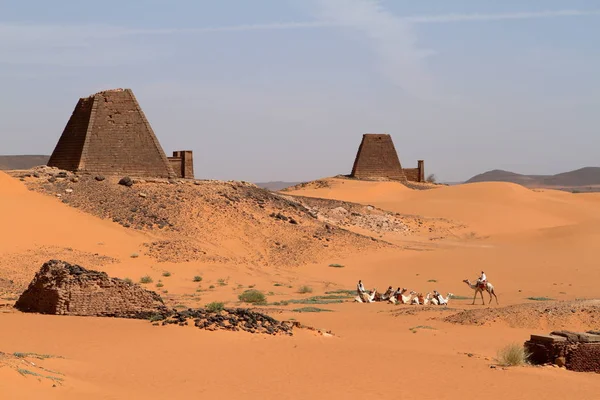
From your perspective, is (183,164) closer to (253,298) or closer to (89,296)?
(253,298)

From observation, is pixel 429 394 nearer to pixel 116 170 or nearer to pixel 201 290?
pixel 201 290

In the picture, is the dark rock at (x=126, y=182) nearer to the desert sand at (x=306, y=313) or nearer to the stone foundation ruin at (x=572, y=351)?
the desert sand at (x=306, y=313)

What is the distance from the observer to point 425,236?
4206 cm

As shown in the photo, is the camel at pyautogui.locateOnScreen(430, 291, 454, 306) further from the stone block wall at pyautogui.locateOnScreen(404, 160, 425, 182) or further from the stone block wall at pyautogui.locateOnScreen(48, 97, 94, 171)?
the stone block wall at pyautogui.locateOnScreen(404, 160, 425, 182)

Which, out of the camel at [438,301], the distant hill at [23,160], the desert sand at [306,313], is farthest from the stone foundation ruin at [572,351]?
the distant hill at [23,160]

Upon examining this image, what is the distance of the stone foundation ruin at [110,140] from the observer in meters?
31.6

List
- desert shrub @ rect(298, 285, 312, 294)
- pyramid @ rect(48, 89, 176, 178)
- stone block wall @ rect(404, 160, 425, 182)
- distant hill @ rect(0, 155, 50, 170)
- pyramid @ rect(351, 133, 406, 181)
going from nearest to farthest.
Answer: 1. desert shrub @ rect(298, 285, 312, 294)
2. pyramid @ rect(48, 89, 176, 178)
3. pyramid @ rect(351, 133, 406, 181)
4. stone block wall @ rect(404, 160, 425, 182)
5. distant hill @ rect(0, 155, 50, 170)

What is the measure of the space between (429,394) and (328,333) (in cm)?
449

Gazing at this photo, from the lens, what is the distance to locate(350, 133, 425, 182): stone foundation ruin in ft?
198

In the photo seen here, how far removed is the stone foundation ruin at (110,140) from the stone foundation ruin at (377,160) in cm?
2875

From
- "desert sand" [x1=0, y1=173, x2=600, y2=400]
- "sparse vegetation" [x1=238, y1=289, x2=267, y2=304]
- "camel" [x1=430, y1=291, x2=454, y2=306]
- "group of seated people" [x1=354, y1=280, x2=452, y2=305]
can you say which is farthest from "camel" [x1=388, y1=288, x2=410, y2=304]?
"sparse vegetation" [x1=238, y1=289, x2=267, y2=304]

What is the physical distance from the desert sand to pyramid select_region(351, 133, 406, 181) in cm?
996

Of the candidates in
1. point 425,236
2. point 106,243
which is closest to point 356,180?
point 425,236

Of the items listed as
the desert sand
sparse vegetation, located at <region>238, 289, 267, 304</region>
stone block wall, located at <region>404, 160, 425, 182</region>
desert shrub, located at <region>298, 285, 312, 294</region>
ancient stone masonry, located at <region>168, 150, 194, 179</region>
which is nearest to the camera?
the desert sand
